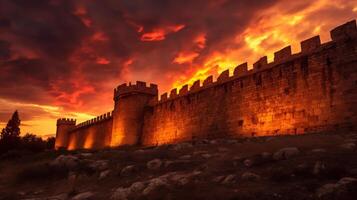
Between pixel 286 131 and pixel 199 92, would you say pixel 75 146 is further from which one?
pixel 286 131

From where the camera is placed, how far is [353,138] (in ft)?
34.1

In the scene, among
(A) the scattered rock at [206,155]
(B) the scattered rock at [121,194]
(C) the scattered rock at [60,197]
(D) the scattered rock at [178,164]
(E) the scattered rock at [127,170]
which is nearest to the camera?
(B) the scattered rock at [121,194]

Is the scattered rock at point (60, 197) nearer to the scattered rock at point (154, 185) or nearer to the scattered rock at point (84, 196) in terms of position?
the scattered rock at point (84, 196)

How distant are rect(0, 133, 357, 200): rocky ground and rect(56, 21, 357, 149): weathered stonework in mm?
3138

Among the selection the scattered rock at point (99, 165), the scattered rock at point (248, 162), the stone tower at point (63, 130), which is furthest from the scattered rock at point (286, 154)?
the stone tower at point (63, 130)

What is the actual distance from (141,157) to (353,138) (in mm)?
7714

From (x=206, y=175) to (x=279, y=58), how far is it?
10223mm

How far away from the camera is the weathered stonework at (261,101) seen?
43.7 ft

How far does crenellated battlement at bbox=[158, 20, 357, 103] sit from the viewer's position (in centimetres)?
1350

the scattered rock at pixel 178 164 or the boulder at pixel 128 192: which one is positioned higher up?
the scattered rock at pixel 178 164

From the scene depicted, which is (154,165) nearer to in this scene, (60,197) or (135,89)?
(60,197)

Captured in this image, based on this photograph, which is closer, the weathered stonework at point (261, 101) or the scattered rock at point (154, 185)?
the scattered rock at point (154, 185)

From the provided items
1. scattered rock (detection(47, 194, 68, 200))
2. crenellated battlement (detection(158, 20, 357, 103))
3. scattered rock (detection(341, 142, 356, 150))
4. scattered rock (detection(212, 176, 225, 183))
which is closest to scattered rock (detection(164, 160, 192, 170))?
scattered rock (detection(212, 176, 225, 183))

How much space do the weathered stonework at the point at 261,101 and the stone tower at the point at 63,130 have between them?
74.8 ft
